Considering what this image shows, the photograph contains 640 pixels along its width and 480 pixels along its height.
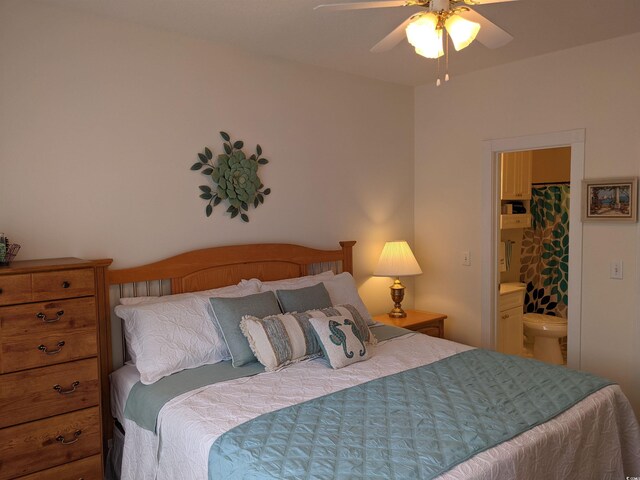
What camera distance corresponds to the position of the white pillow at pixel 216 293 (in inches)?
107

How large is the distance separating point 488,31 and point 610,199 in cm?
176

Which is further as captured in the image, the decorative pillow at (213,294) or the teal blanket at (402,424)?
the decorative pillow at (213,294)

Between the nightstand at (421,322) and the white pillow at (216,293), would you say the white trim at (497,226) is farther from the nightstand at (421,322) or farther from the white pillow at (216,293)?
the white pillow at (216,293)

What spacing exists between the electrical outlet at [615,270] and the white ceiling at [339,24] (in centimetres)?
144

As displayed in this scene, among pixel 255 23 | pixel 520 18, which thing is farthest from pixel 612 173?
pixel 255 23

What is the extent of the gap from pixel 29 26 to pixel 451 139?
3036 mm

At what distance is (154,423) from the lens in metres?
2.16

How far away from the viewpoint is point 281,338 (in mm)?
2564

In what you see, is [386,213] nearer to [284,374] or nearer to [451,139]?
[451,139]

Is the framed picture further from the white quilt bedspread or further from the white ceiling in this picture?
the white quilt bedspread

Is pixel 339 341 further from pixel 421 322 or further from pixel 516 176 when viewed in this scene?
pixel 516 176

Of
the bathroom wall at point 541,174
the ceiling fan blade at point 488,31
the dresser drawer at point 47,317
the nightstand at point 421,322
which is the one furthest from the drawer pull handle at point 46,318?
the bathroom wall at point 541,174

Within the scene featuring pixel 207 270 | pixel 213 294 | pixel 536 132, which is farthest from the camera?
pixel 536 132

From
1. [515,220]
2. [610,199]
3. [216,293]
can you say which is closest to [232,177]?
[216,293]
